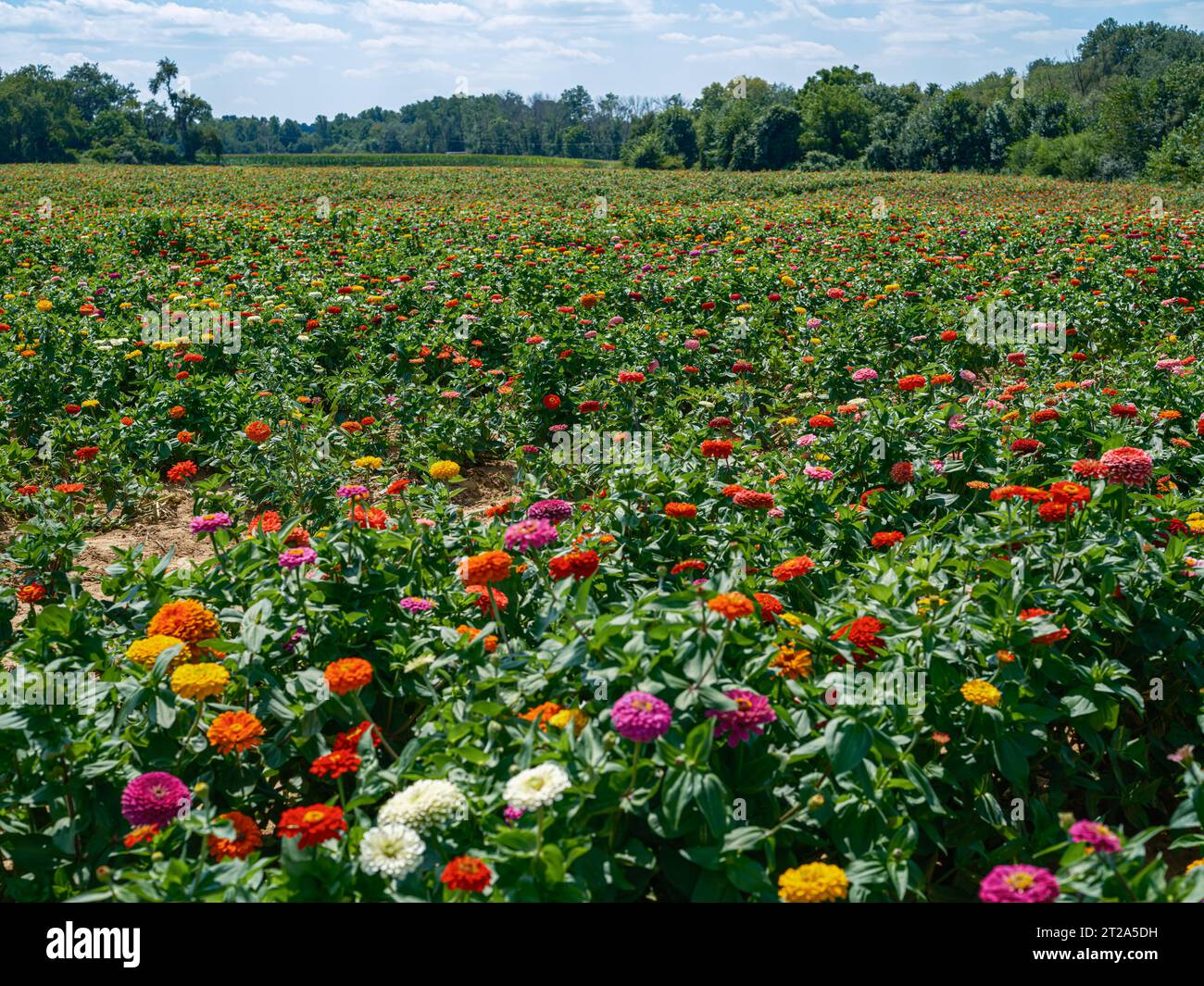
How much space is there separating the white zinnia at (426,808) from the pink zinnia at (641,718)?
0.41 meters

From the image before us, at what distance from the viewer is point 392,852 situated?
193 cm

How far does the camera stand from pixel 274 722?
278 cm

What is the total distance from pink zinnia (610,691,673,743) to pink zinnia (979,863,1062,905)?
0.70 metres

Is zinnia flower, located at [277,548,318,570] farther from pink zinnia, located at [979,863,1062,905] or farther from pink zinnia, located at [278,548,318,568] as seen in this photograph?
pink zinnia, located at [979,863,1062,905]

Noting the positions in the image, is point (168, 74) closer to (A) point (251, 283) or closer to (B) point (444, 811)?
(A) point (251, 283)

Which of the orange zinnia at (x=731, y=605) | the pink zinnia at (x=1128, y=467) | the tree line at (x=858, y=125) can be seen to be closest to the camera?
the orange zinnia at (x=731, y=605)

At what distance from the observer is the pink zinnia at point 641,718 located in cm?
195

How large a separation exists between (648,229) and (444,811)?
1505cm

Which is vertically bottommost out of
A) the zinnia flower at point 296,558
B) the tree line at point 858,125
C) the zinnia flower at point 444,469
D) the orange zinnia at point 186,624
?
the orange zinnia at point 186,624

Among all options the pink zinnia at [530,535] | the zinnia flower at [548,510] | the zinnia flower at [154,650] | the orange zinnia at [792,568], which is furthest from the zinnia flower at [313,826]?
the orange zinnia at [792,568]

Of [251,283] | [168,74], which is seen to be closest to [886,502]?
[251,283]

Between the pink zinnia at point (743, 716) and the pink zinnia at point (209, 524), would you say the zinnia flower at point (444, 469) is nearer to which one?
the pink zinnia at point (209, 524)

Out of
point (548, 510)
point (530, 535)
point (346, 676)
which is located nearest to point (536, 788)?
point (346, 676)

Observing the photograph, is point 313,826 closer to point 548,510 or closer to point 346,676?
point 346,676
